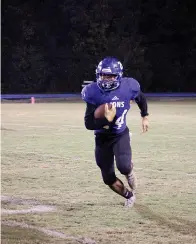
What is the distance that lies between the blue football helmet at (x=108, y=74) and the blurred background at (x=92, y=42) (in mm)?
34123

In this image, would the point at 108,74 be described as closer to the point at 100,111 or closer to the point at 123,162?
the point at 100,111

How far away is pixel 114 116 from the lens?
5.77m

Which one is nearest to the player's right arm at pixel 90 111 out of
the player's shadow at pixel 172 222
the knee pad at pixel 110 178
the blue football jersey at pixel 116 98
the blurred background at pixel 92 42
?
the blue football jersey at pixel 116 98

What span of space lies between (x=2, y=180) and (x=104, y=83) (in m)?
2.95

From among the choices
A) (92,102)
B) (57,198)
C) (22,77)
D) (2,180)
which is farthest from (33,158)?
(22,77)

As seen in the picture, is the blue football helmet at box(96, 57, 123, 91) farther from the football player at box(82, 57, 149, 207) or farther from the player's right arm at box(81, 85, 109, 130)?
the player's right arm at box(81, 85, 109, 130)

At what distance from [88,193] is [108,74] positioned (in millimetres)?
1997

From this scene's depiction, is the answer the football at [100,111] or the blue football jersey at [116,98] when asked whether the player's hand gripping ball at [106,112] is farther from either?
the blue football jersey at [116,98]

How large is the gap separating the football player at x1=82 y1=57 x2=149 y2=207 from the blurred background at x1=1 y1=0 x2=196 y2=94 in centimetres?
3398

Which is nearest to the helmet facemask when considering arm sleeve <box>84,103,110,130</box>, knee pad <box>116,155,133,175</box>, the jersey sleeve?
the jersey sleeve

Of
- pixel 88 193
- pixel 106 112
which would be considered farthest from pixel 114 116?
pixel 88 193

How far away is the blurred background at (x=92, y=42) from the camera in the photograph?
1577 inches

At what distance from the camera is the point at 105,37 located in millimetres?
40625

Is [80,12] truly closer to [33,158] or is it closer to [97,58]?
[97,58]
